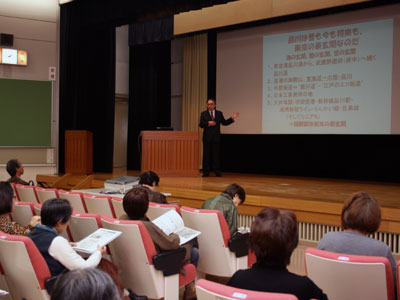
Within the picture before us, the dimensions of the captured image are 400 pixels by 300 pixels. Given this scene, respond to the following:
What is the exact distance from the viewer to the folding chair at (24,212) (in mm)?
3535

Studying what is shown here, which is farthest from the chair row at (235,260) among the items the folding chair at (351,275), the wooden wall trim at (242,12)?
the wooden wall trim at (242,12)

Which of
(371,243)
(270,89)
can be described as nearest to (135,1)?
(270,89)

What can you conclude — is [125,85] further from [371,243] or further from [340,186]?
[371,243]

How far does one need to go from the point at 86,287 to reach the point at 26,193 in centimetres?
438

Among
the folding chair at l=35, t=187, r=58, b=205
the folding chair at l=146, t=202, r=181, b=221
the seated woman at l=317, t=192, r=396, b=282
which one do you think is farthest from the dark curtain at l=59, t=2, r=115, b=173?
the seated woman at l=317, t=192, r=396, b=282

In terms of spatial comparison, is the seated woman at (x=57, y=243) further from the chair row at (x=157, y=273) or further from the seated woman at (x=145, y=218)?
the seated woman at (x=145, y=218)

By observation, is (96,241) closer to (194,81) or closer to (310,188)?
(310,188)

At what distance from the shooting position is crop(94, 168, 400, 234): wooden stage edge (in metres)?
4.95

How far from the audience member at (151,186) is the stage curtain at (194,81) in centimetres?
635

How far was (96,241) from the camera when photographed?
2.52 meters

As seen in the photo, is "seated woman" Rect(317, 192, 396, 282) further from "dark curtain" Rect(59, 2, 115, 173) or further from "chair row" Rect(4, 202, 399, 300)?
"dark curtain" Rect(59, 2, 115, 173)

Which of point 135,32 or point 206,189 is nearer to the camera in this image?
point 206,189

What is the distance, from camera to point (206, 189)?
6188mm

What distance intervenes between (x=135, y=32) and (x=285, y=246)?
9851mm
